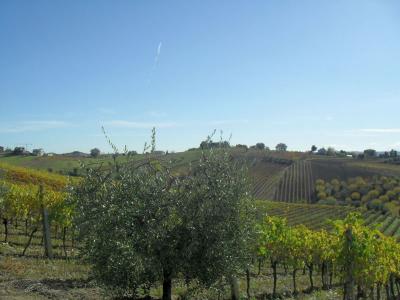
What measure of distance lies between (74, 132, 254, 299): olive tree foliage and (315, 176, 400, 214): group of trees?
84.2 meters

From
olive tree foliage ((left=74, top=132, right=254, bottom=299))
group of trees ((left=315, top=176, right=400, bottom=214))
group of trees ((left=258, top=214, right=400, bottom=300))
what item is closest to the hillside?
group of trees ((left=315, top=176, right=400, bottom=214))

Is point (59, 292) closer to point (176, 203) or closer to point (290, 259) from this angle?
point (176, 203)

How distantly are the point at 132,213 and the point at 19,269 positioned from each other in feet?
38.9

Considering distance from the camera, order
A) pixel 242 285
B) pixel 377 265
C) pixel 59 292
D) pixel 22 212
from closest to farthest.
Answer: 1. pixel 59 292
2. pixel 377 265
3. pixel 242 285
4. pixel 22 212

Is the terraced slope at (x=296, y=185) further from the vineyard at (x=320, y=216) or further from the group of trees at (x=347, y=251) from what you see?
the group of trees at (x=347, y=251)

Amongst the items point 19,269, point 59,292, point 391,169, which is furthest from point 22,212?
point 391,169

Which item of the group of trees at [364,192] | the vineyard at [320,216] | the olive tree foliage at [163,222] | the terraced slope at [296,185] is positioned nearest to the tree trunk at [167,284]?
the olive tree foliage at [163,222]

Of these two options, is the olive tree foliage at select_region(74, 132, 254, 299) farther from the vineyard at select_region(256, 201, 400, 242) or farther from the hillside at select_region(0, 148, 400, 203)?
the hillside at select_region(0, 148, 400, 203)

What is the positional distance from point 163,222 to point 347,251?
9.14m

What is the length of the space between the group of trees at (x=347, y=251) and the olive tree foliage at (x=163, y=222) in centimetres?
260

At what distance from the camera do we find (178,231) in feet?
48.3

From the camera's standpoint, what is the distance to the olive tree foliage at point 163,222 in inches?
568

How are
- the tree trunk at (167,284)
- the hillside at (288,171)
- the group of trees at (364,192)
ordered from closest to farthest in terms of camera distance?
the tree trunk at (167,284) → the group of trees at (364,192) → the hillside at (288,171)

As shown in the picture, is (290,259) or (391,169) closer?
(290,259)
